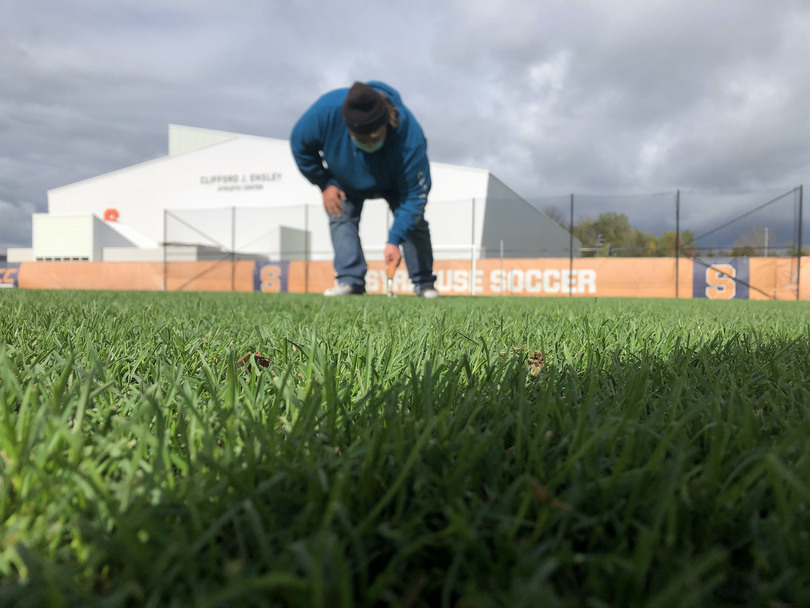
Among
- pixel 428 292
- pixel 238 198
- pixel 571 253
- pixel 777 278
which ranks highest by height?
pixel 238 198

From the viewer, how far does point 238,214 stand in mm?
24578

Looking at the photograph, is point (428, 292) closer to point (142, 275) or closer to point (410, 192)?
point (410, 192)

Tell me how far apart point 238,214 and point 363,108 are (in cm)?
2157

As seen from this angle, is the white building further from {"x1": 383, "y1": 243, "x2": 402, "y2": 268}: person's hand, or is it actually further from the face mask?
the face mask

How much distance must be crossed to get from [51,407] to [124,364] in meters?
0.45

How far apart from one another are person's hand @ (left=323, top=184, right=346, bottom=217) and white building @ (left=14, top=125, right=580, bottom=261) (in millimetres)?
10458

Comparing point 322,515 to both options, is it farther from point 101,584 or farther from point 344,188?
point 344,188

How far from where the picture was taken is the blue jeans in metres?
5.76

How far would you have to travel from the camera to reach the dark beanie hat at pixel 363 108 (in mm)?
4582

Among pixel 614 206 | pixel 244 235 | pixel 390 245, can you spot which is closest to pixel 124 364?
pixel 390 245

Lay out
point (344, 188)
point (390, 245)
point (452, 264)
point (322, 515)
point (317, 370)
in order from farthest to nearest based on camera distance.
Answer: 1. point (452, 264)
2. point (344, 188)
3. point (390, 245)
4. point (317, 370)
5. point (322, 515)

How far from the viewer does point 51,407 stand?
0.70 metres

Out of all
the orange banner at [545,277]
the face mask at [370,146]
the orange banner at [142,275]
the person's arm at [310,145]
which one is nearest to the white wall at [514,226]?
the orange banner at [545,277]

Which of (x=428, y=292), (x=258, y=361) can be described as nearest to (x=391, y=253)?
(x=428, y=292)
